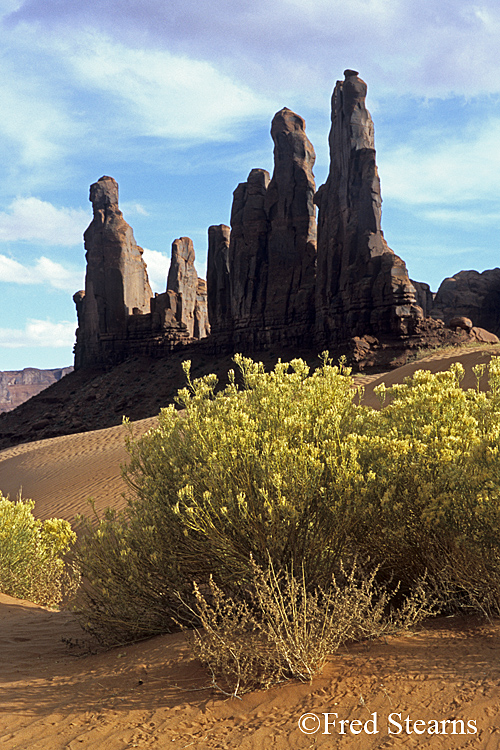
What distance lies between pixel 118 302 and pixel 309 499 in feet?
184

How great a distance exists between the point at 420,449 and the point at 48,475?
17702 millimetres

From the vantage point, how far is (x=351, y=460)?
13.4 ft

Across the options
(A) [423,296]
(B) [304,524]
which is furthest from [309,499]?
(A) [423,296]

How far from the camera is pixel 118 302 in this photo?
190 feet

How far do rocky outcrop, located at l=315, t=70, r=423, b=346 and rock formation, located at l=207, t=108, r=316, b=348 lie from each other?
12.7 ft

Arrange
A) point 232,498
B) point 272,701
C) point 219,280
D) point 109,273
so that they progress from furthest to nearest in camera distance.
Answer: point 109,273 < point 219,280 < point 232,498 < point 272,701

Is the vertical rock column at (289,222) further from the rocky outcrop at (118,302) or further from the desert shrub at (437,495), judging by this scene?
the desert shrub at (437,495)

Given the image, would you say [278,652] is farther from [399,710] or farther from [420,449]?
[420,449]

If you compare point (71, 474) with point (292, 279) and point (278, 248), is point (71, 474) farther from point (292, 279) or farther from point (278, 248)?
point (278, 248)

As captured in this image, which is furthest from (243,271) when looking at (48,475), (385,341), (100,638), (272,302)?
(100,638)

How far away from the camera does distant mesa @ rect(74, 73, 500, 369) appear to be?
3844cm

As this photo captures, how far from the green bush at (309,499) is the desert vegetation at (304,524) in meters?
0.01

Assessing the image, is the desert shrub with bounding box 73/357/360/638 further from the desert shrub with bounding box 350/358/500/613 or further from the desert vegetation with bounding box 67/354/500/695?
the desert shrub with bounding box 350/358/500/613

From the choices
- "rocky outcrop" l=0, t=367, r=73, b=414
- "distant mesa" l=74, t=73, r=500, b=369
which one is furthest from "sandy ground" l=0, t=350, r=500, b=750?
"rocky outcrop" l=0, t=367, r=73, b=414
